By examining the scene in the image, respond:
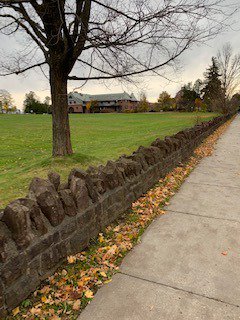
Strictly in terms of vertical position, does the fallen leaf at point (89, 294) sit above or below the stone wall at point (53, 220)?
below

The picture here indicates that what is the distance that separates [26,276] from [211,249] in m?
2.14

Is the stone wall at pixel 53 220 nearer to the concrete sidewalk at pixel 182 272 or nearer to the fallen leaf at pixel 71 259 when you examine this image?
the fallen leaf at pixel 71 259

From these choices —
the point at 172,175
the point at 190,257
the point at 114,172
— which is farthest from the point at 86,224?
the point at 172,175

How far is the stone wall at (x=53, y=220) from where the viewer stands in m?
2.21

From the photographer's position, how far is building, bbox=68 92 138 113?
108 meters

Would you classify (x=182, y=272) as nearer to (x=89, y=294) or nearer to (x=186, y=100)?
(x=89, y=294)

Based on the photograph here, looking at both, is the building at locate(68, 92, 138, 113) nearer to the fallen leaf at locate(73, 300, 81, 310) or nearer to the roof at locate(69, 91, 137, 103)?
the roof at locate(69, 91, 137, 103)

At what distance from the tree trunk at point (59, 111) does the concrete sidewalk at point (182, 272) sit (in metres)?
3.40

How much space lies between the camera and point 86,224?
3.10 m

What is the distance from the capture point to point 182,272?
2678 millimetres

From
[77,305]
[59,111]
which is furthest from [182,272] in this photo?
[59,111]

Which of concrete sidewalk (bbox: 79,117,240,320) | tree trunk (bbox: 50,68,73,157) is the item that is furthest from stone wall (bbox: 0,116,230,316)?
tree trunk (bbox: 50,68,73,157)

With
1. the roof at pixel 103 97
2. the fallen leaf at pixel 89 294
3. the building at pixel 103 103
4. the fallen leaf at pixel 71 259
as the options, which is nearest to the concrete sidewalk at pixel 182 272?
the fallen leaf at pixel 89 294

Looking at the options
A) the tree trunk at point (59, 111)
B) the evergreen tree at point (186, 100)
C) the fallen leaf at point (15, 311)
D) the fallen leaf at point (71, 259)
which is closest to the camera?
the fallen leaf at point (15, 311)
